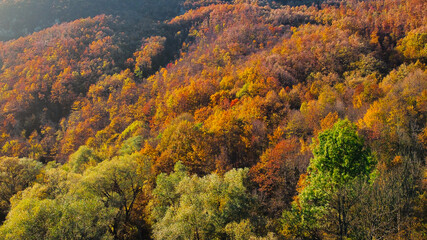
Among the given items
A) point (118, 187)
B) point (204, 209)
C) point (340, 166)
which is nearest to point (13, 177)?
point (118, 187)

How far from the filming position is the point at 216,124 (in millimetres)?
47500

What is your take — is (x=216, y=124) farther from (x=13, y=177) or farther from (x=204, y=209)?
(x=13, y=177)

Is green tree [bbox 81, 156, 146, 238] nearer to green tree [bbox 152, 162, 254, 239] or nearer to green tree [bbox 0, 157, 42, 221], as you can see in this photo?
green tree [bbox 152, 162, 254, 239]

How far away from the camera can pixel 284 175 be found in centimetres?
3312

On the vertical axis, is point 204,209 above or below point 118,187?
above

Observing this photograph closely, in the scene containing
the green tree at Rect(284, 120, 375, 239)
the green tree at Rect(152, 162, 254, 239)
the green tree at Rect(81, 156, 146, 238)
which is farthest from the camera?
the green tree at Rect(81, 156, 146, 238)

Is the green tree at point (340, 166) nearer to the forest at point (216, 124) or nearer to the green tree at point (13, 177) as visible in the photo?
the forest at point (216, 124)

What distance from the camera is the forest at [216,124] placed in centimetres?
2080

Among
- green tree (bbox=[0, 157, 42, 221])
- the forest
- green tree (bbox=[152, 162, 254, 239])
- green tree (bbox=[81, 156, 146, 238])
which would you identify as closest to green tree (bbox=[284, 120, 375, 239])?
the forest

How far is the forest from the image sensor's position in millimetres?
20797

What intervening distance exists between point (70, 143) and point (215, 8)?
151747 mm

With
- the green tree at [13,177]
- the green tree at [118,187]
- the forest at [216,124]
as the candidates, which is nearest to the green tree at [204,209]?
the forest at [216,124]

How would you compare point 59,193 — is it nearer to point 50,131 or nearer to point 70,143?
point 70,143

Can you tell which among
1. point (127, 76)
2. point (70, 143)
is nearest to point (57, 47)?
point (127, 76)
